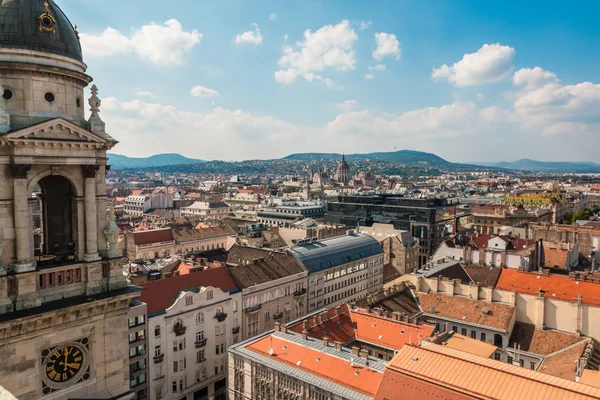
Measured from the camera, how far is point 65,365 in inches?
658

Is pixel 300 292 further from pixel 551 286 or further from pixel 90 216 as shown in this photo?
pixel 90 216

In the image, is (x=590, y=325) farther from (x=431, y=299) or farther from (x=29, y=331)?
(x=29, y=331)

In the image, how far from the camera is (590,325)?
4872cm

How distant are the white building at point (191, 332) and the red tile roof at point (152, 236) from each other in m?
45.1

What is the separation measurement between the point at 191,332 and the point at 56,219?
3300 cm

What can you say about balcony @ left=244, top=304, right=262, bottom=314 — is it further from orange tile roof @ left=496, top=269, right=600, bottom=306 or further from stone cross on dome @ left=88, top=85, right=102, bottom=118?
stone cross on dome @ left=88, top=85, right=102, bottom=118

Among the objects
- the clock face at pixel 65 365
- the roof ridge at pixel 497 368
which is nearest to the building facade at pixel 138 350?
the roof ridge at pixel 497 368

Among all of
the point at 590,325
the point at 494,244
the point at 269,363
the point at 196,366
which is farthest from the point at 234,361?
the point at 494,244

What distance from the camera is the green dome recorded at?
16.0 meters

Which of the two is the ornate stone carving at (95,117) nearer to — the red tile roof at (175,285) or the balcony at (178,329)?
the red tile roof at (175,285)

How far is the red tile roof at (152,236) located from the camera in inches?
3674

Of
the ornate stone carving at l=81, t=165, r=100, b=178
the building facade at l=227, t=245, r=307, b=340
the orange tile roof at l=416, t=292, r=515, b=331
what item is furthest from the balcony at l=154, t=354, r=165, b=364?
the ornate stone carving at l=81, t=165, r=100, b=178

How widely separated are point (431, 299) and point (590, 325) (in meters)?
17.6

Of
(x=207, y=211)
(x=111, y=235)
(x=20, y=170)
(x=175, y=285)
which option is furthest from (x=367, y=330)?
(x=207, y=211)
